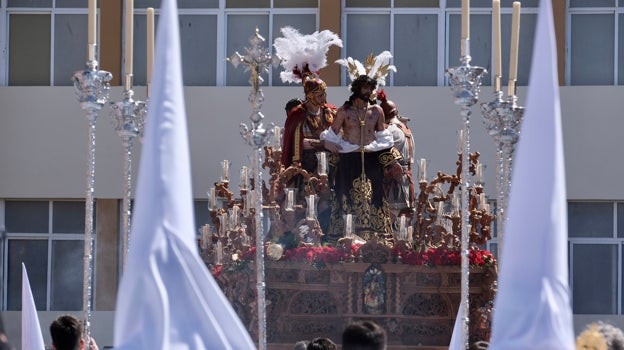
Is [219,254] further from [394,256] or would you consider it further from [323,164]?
[394,256]

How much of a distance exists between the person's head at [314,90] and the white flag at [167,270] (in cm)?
726

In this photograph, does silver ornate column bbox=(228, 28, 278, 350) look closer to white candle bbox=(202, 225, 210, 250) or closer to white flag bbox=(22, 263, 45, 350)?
white flag bbox=(22, 263, 45, 350)

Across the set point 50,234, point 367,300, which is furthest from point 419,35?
point 367,300

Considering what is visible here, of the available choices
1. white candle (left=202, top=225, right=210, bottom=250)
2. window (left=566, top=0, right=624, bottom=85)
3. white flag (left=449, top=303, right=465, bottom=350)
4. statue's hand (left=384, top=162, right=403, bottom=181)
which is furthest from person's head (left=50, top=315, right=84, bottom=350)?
window (left=566, top=0, right=624, bottom=85)

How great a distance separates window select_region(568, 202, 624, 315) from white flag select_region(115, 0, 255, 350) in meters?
16.3

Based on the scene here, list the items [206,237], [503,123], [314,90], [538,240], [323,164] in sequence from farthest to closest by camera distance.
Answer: [314,90] → [206,237] → [323,164] → [503,123] → [538,240]

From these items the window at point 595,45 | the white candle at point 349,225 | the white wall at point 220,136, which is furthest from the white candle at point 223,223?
the window at point 595,45

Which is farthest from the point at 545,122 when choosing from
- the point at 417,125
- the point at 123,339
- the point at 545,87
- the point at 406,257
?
the point at 417,125

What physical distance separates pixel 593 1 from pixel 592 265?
12.2 ft

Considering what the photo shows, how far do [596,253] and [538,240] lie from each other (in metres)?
16.2

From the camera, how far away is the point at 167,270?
→ 6.04 m

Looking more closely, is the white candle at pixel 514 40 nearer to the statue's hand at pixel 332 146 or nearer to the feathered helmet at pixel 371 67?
the statue's hand at pixel 332 146

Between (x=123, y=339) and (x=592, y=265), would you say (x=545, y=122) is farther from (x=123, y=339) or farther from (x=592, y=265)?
(x=592, y=265)

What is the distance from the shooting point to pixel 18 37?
23.0m
